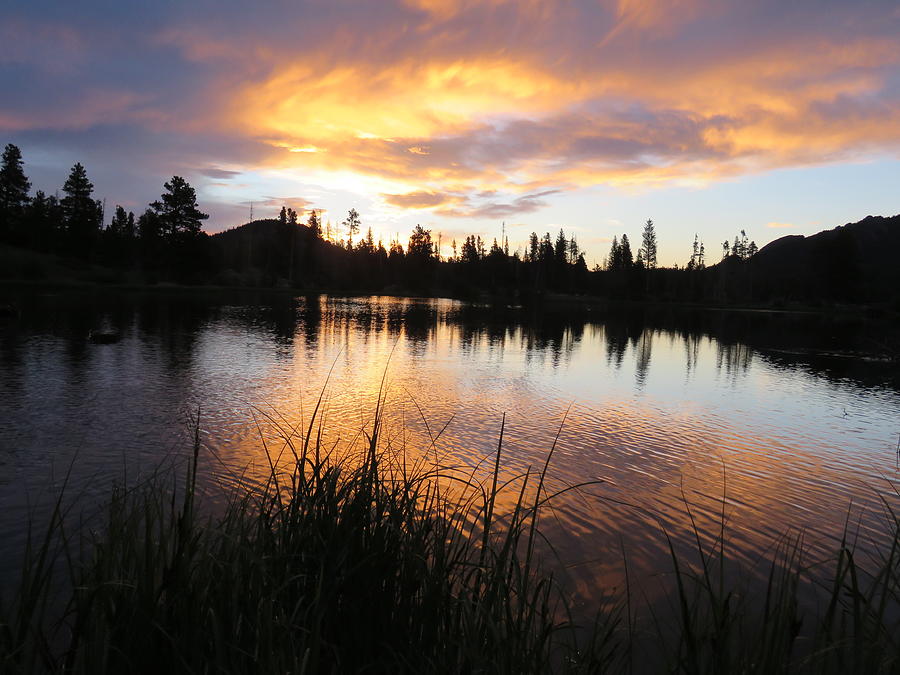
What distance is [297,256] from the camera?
397ft

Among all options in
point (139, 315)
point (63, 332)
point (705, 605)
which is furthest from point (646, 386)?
point (139, 315)

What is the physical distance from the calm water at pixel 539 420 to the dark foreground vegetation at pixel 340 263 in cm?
5651

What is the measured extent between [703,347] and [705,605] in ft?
104

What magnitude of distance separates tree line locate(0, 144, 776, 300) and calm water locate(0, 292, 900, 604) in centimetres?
5775

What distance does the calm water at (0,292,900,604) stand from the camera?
7.87 meters

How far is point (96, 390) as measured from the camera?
1362 centimetres

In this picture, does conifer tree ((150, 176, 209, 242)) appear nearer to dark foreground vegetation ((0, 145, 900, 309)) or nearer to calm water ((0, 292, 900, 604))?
dark foreground vegetation ((0, 145, 900, 309))

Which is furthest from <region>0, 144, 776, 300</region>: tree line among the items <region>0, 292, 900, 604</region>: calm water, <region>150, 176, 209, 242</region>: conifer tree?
<region>0, 292, 900, 604</region>: calm water

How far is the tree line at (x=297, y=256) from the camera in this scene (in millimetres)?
79125

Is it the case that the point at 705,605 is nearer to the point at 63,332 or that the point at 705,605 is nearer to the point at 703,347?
the point at 63,332

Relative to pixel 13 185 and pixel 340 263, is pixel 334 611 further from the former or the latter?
pixel 340 263

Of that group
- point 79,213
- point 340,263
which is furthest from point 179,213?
point 340,263

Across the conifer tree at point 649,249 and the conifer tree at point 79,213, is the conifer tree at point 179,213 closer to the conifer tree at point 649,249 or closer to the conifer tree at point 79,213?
the conifer tree at point 79,213

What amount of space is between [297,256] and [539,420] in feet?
378
